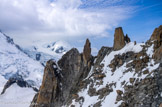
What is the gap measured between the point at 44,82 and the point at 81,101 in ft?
77.3

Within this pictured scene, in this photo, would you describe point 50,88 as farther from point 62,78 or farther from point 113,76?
point 113,76

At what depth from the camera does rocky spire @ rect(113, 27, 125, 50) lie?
6112 cm

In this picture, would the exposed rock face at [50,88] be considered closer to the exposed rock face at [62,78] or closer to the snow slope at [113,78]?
the exposed rock face at [62,78]

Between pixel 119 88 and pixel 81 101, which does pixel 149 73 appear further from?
pixel 81 101

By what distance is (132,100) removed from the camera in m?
36.7

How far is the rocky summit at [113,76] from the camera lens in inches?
1446

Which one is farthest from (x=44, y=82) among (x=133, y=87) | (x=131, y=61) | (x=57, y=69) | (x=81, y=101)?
(x=133, y=87)

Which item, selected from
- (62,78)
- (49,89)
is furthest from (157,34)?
(49,89)

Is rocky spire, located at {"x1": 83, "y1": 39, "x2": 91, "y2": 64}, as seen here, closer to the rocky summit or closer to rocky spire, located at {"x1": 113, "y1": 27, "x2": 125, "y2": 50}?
the rocky summit

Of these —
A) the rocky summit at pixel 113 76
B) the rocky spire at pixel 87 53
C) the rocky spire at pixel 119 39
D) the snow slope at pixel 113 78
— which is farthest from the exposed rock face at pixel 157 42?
the rocky spire at pixel 87 53

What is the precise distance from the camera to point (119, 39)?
61938mm

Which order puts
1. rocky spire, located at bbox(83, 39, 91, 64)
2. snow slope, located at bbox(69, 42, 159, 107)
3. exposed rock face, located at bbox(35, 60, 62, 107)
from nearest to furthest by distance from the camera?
snow slope, located at bbox(69, 42, 159, 107) → exposed rock face, located at bbox(35, 60, 62, 107) → rocky spire, located at bbox(83, 39, 91, 64)

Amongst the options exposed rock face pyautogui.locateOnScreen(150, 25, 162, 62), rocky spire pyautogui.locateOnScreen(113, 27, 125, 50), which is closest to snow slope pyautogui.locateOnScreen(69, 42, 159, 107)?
exposed rock face pyautogui.locateOnScreen(150, 25, 162, 62)

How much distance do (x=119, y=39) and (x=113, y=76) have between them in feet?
50.0
